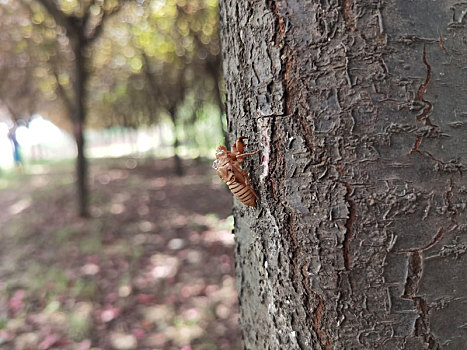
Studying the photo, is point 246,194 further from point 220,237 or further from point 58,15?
point 58,15

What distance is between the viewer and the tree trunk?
7457mm

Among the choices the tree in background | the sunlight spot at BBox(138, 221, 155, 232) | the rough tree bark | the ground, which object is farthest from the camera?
the sunlight spot at BBox(138, 221, 155, 232)

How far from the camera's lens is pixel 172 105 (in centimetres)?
1559

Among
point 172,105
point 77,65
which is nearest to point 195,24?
point 77,65

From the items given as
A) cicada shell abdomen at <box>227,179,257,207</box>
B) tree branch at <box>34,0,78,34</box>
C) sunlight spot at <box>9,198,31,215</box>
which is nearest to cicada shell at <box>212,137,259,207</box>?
cicada shell abdomen at <box>227,179,257,207</box>

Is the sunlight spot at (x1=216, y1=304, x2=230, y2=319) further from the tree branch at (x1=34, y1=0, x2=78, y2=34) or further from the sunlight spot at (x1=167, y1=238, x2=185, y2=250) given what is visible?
the tree branch at (x1=34, y1=0, x2=78, y2=34)

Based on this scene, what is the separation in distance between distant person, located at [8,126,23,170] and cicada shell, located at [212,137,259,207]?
2180cm

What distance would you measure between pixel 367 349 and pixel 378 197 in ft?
1.23

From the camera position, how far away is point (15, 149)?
65.9 feet

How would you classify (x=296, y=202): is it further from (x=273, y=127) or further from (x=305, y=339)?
(x=305, y=339)

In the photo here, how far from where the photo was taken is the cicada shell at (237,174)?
1.07 m

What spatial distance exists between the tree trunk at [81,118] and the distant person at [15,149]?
14.1m

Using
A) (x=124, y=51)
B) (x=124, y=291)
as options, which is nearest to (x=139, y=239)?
(x=124, y=291)

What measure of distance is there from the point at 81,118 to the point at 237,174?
767 centimetres
